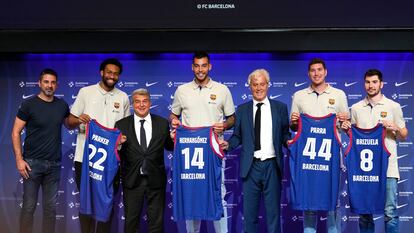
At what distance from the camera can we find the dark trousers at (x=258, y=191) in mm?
4180

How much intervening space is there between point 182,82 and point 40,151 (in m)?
1.70

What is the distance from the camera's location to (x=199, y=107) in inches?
179

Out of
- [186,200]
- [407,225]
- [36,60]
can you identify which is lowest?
[407,225]

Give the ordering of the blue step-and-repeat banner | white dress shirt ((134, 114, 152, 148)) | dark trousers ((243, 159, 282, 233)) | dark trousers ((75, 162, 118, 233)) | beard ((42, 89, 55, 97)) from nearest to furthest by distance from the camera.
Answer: dark trousers ((243, 159, 282, 233))
white dress shirt ((134, 114, 152, 148))
dark trousers ((75, 162, 118, 233))
beard ((42, 89, 55, 97))
the blue step-and-repeat banner

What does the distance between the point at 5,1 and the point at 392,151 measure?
389 centimetres

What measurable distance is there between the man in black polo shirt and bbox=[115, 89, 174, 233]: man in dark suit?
2.10 feet

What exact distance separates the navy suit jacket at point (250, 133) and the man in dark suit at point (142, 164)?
23.5 inches

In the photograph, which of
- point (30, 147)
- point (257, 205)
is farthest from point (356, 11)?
point (30, 147)

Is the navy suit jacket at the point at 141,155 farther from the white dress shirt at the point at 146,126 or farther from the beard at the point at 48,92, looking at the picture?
the beard at the point at 48,92

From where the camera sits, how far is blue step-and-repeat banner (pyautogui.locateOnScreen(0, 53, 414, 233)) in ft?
17.6

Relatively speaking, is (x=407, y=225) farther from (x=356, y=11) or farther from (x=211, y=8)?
(x=211, y=8)

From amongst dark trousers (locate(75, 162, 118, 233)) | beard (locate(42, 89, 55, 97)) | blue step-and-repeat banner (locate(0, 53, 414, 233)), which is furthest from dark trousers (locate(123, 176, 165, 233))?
blue step-and-repeat banner (locate(0, 53, 414, 233))

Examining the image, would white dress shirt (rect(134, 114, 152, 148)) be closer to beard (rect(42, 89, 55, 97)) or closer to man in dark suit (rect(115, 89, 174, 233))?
man in dark suit (rect(115, 89, 174, 233))

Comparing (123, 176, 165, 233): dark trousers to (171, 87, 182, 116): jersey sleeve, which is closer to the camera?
(123, 176, 165, 233): dark trousers
